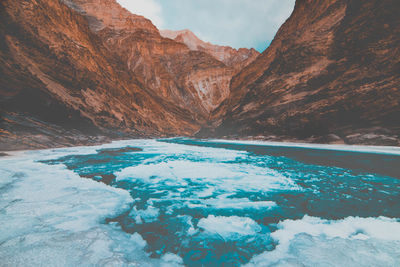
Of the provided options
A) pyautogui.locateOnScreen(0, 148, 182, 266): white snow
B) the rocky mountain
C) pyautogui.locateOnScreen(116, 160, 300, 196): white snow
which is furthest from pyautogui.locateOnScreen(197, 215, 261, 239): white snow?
the rocky mountain

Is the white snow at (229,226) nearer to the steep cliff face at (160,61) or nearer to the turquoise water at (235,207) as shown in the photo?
the turquoise water at (235,207)

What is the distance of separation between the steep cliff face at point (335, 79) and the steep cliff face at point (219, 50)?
167 feet

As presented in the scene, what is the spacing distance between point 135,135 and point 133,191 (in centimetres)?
3162

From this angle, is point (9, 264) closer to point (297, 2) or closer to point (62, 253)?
point (62, 253)

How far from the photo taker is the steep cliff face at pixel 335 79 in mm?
15516

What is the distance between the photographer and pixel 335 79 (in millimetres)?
19531

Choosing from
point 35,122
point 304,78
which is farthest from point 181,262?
point 304,78

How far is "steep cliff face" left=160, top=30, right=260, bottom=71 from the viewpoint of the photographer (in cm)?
9244

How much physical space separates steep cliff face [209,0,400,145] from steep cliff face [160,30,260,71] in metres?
50.9

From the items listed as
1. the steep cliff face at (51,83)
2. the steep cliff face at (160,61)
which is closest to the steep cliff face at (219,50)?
the steep cliff face at (160,61)

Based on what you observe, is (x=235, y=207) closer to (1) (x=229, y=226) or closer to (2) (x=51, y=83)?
(1) (x=229, y=226)

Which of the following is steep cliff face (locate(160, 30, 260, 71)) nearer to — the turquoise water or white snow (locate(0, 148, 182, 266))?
the turquoise water

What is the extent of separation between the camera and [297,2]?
30.9 meters

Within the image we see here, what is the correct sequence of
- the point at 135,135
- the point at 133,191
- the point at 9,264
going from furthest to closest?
1. the point at 135,135
2. the point at 133,191
3. the point at 9,264
